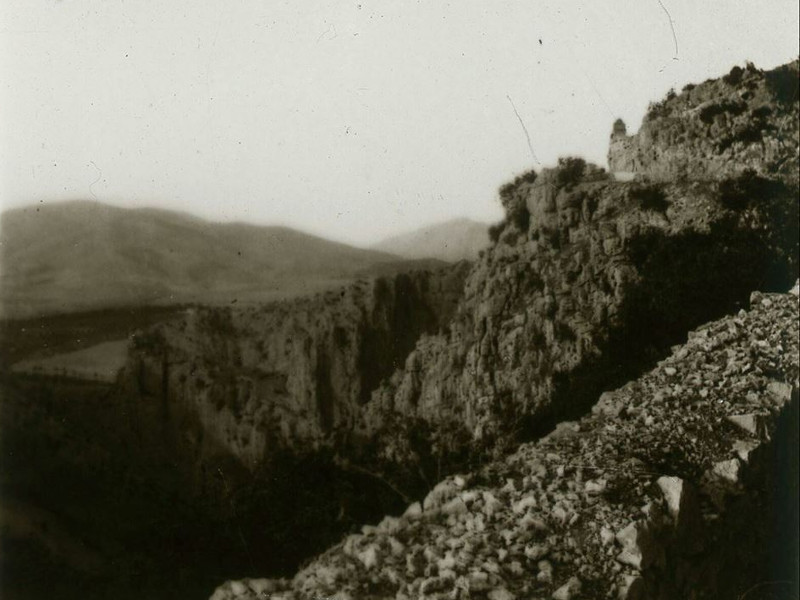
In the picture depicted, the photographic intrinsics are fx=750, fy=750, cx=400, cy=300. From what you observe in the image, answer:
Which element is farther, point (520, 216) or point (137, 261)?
point (520, 216)

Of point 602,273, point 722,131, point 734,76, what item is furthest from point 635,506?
point 734,76

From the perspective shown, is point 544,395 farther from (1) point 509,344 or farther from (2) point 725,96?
(2) point 725,96

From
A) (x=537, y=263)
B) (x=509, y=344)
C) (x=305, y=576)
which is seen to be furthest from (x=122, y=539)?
(x=537, y=263)

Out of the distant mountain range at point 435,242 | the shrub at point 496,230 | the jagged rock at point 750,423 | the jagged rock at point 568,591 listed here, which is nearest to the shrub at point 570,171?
the shrub at point 496,230

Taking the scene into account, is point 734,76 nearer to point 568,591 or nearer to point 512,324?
point 512,324

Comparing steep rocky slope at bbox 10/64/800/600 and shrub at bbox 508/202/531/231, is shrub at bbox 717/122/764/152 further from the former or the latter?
shrub at bbox 508/202/531/231

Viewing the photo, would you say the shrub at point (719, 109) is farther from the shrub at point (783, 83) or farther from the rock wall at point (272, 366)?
the rock wall at point (272, 366)

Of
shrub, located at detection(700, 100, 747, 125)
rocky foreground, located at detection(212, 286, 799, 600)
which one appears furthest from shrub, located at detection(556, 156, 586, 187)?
rocky foreground, located at detection(212, 286, 799, 600)
